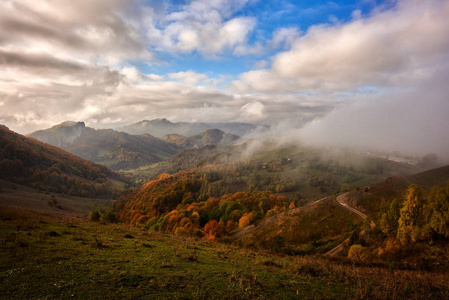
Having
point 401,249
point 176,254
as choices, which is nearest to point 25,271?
point 176,254

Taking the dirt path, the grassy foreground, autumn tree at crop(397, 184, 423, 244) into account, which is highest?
the grassy foreground

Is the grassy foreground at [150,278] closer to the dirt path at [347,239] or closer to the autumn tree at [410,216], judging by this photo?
the autumn tree at [410,216]

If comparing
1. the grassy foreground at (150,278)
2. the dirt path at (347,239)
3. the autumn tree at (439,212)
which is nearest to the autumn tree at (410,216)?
the autumn tree at (439,212)

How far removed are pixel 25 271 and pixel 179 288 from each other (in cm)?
979

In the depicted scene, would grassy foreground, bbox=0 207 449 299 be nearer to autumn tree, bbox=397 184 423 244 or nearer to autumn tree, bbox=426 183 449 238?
autumn tree, bbox=426 183 449 238

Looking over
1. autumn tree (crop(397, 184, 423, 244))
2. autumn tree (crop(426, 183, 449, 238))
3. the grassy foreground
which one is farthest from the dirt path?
the grassy foreground

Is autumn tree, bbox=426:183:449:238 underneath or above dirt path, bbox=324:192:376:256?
above

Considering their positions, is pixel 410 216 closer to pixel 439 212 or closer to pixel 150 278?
pixel 439 212

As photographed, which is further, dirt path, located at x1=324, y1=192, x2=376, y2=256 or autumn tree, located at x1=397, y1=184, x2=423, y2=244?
dirt path, located at x1=324, y1=192, x2=376, y2=256

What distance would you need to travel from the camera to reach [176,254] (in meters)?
21.5

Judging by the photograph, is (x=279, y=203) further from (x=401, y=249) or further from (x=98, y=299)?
(x=98, y=299)

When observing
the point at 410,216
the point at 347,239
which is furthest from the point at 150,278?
the point at 347,239

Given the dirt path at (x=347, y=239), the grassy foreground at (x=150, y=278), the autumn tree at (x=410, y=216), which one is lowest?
the dirt path at (x=347, y=239)

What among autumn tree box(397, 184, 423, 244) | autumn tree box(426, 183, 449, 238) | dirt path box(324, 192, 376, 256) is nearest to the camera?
autumn tree box(426, 183, 449, 238)
